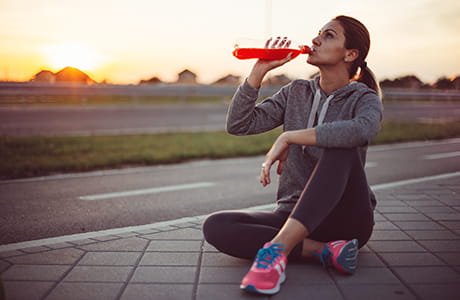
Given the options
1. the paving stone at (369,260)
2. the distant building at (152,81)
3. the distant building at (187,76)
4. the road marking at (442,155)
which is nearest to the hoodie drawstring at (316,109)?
the paving stone at (369,260)

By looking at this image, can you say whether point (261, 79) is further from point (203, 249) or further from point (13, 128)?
point (13, 128)

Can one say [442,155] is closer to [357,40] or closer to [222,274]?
[357,40]

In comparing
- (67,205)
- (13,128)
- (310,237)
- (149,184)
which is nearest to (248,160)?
(149,184)

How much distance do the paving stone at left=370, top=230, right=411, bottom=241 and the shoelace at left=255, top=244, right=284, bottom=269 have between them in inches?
53.9

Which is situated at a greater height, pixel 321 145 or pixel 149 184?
pixel 321 145

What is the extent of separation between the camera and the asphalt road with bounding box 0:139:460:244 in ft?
14.6

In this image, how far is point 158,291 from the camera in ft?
8.70

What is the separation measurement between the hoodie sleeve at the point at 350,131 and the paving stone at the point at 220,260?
1.03 metres

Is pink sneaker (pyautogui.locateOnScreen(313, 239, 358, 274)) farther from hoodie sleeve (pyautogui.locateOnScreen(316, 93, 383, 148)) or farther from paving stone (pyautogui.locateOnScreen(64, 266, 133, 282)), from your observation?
paving stone (pyautogui.locateOnScreen(64, 266, 133, 282))

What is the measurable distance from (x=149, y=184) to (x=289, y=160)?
369 centimetres

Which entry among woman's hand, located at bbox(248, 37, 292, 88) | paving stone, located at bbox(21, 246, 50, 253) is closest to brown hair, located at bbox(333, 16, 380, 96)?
woman's hand, located at bbox(248, 37, 292, 88)

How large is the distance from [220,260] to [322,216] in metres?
0.91

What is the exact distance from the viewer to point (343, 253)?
9.38ft

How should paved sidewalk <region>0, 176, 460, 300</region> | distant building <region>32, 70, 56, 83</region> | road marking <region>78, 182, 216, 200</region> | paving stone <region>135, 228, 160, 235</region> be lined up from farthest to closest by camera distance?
distant building <region>32, 70, 56, 83</region> < road marking <region>78, 182, 216, 200</region> < paving stone <region>135, 228, 160, 235</region> < paved sidewalk <region>0, 176, 460, 300</region>
